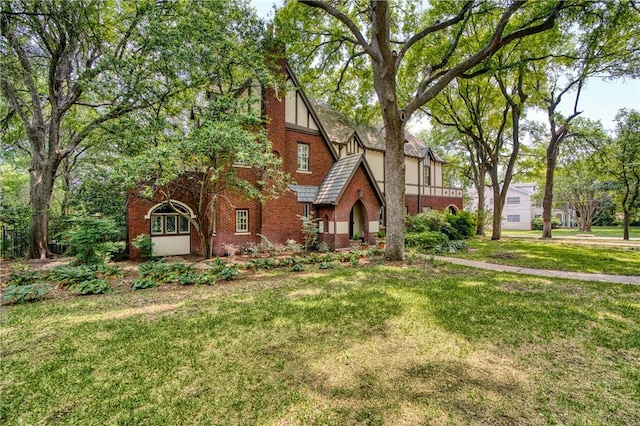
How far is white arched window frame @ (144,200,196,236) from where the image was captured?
44.1ft

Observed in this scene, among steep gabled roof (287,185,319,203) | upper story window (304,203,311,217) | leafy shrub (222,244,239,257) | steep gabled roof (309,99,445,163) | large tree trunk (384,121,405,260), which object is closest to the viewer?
large tree trunk (384,121,405,260)

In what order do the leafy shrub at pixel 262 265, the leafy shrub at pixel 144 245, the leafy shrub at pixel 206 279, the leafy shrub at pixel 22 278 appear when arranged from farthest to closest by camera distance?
1. the leafy shrub at pixel 144 245
2. the leafy shrub at pixel 262 265
3. the leafy shrub at pixel 206 279
4. the leafy shrub at pixel 22 278

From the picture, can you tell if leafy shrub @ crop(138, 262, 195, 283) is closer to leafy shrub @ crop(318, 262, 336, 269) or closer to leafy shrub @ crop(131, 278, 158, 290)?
leafy shrub @ crop(131, 278, 158, 290)

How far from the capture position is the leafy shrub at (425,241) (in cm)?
1519

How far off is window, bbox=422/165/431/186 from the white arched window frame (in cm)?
1906

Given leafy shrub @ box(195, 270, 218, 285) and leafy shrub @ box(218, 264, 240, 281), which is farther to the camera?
leafy shrub @ box(218, 264, 240, 281)

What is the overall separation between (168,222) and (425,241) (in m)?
13.0

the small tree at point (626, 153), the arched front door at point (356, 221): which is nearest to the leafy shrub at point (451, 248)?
the arched front door at point (356, 221)

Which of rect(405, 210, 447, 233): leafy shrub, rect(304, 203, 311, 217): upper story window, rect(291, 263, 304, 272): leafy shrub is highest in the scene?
rect(304, 203, 311, 217): upper story window

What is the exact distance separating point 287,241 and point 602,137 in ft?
74.8

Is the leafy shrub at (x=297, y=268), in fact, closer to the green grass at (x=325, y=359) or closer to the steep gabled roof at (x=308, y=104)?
the green grass at (x=325, y=359)

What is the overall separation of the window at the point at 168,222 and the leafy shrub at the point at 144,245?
82 cm

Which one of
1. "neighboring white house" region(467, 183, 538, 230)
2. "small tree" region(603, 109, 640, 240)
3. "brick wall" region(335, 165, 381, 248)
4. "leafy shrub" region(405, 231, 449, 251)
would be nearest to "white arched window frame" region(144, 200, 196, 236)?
"brick wall" region(335, 165, 381, 248)

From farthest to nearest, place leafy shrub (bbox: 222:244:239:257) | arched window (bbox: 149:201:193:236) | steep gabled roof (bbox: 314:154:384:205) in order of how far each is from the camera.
Answer: steep gabled roof (bbox: 314:154:384:205), arched window (bbox: 149:201:193:236), leafy shrub (bbox: 222:244:239:257)
